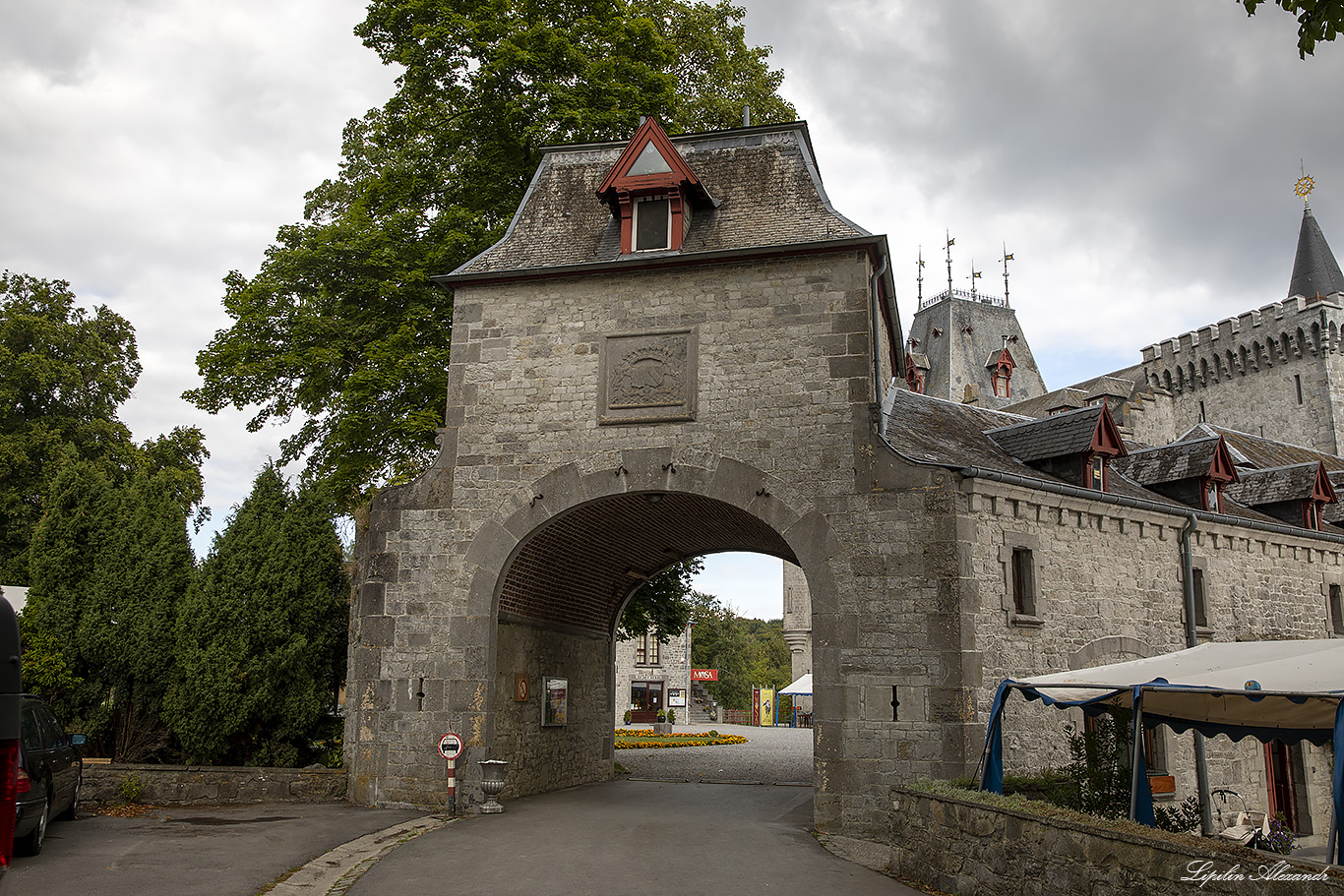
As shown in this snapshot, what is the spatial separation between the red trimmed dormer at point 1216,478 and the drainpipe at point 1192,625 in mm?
1284

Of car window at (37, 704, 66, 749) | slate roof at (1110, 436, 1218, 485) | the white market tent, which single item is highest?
slate roof at (1110, 436, 1218, 485)

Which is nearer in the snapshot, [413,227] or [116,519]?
[116,519]

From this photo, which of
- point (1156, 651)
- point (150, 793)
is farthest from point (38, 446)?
point (1156, 651)

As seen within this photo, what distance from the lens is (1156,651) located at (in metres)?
15.3

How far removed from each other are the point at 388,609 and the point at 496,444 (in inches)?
109

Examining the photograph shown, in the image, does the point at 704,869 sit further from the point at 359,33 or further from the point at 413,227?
the point at 359,33

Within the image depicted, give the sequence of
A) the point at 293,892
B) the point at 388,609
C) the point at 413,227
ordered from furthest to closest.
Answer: the point at 413,227
the point at 388,609
the point at 293,892

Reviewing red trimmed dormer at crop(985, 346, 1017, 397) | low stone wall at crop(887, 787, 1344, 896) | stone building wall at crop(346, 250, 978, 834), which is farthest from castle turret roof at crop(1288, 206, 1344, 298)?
low stone wall at crop(887, 787, 1344, 896)

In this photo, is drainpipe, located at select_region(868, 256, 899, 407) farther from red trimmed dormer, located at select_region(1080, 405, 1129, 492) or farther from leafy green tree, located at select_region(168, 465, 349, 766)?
leafy green tree, located at select_region(168, 465, 349, 766)

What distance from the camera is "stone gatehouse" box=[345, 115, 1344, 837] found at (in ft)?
42.4

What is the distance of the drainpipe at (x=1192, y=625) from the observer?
14.9 meters

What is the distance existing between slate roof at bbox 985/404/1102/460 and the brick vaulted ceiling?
4240 millimetres

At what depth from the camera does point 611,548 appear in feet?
54.3

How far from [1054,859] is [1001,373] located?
46159mm
